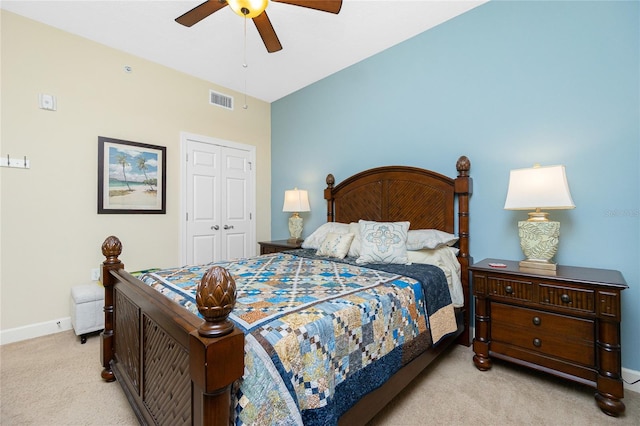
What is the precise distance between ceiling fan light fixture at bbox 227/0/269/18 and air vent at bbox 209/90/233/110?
231 centimetres

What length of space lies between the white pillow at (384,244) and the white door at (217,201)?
238cm

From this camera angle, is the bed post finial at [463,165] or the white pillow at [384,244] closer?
the white pillow at [384,244]

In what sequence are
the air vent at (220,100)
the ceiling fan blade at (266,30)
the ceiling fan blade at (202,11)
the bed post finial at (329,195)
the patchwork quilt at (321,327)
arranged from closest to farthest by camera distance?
the patchwork quilt at (321,327), the ceiling fan blade at (202,11), the ceiling fan blade at (266,30), the bed post finial at (329,195), the air vent at (220,100)

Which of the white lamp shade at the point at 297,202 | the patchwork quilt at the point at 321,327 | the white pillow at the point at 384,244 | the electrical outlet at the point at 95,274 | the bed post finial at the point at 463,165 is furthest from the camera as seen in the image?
the white lamp shade at the point at 297,202

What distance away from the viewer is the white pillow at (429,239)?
244cm

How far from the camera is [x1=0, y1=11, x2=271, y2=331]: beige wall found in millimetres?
2641

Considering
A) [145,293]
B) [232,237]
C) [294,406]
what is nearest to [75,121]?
[232,237]

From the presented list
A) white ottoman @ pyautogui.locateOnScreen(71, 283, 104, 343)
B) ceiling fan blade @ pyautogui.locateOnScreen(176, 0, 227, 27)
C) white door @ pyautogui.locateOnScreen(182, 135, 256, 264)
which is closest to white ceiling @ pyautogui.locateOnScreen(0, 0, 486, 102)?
ceiling fan blade @ pyautogui.locateOnScreen(176, 0, 227, 27)

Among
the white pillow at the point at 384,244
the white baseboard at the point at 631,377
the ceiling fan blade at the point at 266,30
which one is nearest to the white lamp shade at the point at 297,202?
the white pillow at the point at 384,244

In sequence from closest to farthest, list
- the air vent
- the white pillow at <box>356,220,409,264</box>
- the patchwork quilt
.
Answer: the patchwork quilt → the white pillow at <box>356,220,409,264</box> → the air vent

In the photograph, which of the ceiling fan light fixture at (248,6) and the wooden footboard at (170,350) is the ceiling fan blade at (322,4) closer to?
the ceiling fan light fixture at (248,6)

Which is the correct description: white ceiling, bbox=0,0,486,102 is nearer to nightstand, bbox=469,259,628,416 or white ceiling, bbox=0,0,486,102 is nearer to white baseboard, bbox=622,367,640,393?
nightstand, bbox=469,259,628,416

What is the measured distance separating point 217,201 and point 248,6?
272 centimetres

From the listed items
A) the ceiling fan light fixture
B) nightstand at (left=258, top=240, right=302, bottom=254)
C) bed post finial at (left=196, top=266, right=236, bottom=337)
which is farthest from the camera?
nightstand at (left=258, top=240, right=302, bottom=254)
